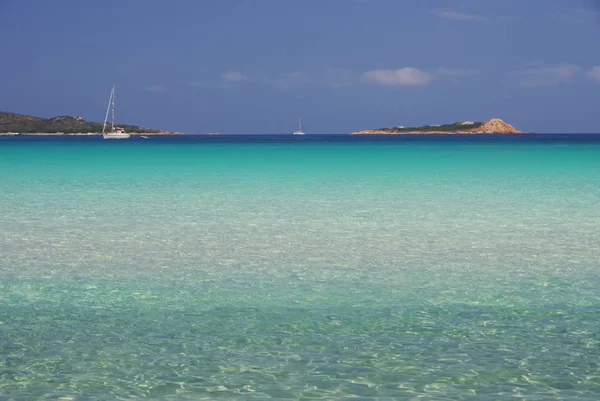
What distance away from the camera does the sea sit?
6.07 metres

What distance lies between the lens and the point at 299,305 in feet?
27.7

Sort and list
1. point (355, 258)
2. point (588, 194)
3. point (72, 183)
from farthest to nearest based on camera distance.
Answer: point (72, 183)
point (588, 194)
point (355, 258)

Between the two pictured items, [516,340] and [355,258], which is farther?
[355,258]

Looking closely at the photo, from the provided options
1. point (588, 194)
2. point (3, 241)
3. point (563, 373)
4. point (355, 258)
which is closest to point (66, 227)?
point (3, 241)

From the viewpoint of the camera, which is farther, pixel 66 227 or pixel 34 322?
pixel 66 227

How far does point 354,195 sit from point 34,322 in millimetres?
16106

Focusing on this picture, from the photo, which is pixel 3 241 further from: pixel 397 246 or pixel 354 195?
pixel 354 195

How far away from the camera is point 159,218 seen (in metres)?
16.6

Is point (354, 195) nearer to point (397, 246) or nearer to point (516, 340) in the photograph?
point (397, 246)

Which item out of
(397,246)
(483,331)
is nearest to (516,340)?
(483,331)

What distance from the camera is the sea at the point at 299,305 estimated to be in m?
6.07

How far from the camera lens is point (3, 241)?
1294 cm

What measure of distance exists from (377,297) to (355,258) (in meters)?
2.58

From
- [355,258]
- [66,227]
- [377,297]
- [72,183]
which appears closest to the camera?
[377,297]
